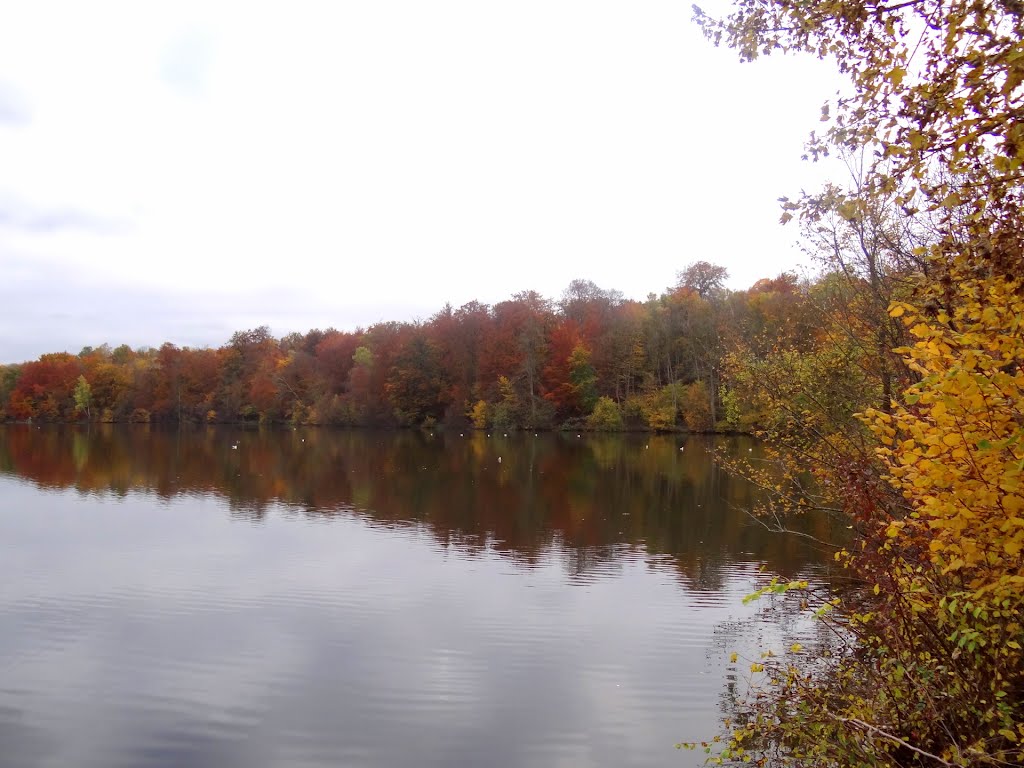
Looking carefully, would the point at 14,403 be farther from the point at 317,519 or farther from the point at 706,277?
the point at 317,519

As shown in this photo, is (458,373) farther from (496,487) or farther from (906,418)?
(906,418)

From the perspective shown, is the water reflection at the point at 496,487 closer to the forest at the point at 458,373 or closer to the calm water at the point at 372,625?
the calm water at the point at 372,625

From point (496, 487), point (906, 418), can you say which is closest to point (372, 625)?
point (906, 418)

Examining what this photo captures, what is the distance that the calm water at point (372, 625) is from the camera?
8.22m

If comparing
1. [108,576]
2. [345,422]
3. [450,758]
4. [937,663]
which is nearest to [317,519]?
[108,576]

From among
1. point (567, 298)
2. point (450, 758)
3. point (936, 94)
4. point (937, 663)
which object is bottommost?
point (450, 758)

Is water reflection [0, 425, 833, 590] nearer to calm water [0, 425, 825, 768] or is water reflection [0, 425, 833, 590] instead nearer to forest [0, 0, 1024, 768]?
calm water [0, 425, 825, 768]

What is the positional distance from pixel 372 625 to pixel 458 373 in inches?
2345

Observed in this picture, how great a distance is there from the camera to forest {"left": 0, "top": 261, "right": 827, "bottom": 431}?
190 feet

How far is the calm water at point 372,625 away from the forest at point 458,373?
956 inches

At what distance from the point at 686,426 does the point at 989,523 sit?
179ft

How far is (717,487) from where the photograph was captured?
28.2 meters

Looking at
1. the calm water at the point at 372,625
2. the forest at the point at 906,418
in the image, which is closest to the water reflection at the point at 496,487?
the calm water at the point at 372,625

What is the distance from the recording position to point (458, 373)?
234 feet
